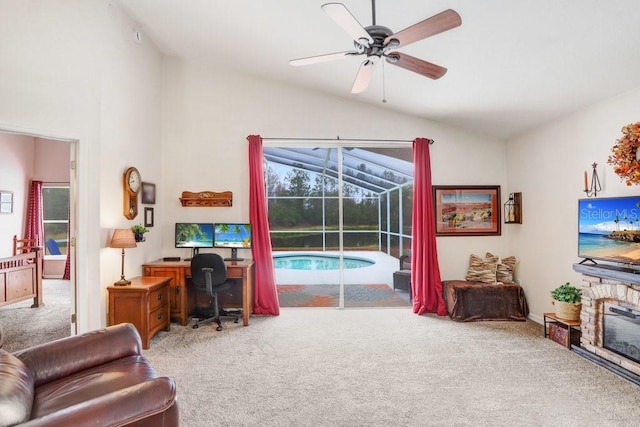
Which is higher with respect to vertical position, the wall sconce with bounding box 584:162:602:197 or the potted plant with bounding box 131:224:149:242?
the wall sconce with bounding box 584:162:602:197

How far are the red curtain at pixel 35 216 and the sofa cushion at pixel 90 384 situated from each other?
5.83 metres

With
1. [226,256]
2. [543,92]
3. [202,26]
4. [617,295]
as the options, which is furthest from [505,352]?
[202,26]

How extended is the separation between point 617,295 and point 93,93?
4.97 meters

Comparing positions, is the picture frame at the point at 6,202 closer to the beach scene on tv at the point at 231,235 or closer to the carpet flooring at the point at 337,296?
the beach scene on tv at the point at 231,235

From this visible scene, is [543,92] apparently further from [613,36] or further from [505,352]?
[505,352]

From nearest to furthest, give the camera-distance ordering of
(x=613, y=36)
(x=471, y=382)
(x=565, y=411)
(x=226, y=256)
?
(x=565, y=411)
(x=613, y=36)
(x=471, y=382)
(x=226, y=256)

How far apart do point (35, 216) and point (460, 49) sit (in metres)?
7.38

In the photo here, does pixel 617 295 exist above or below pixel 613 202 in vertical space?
below

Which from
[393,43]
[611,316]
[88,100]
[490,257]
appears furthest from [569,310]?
[88,100]

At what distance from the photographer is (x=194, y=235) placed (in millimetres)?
4465

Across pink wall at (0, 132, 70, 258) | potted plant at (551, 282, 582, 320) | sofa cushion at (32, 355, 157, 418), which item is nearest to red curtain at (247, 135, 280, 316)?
sofa cushion at (32, 355, 157, 418)

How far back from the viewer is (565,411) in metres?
2.26

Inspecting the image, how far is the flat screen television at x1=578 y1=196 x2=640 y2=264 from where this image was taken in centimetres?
276

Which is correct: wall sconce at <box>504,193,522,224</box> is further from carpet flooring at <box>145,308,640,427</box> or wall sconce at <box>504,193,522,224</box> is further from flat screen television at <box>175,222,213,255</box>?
flat screen television at <box>175,222,213,255</box>
